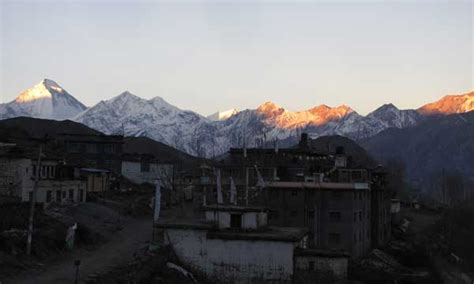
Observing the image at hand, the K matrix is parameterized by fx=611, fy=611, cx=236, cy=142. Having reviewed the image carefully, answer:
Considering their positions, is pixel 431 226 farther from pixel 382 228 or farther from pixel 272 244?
pixel 272 244

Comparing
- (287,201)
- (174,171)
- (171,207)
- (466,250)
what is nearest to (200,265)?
(287,201)

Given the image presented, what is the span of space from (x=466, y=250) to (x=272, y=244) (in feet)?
128

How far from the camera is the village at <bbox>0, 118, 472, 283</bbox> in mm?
27094

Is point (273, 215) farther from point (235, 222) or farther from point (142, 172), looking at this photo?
point (142, 172)

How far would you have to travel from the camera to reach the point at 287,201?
44.4m

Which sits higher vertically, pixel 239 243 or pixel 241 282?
pixel 239 243

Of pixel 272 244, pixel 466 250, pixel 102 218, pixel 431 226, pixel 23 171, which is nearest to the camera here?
pixel 272 244

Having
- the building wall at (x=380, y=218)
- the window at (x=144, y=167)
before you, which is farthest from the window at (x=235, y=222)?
the window at (x=144, y=167)

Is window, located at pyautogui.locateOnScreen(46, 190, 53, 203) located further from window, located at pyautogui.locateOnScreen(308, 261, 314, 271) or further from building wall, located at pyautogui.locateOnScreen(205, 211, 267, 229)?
window, located at pyautogui.locateOnScreen(308, 261, 314, 271)

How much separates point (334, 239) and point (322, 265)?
1565 cm

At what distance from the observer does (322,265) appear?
27906mm

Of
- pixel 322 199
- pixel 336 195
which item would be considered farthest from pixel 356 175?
pixel 322 199

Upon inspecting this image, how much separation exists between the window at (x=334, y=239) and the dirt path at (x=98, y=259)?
1288cm

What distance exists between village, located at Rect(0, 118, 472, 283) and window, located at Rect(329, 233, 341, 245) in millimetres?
73
